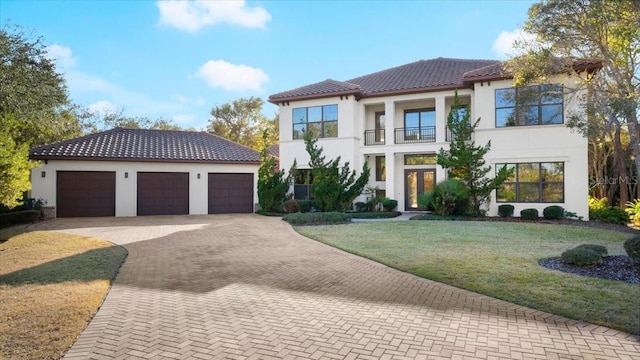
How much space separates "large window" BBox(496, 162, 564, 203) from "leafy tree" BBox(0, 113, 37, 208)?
1872 centimetres

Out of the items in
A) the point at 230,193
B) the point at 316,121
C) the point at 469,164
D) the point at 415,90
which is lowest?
the point at 230,193

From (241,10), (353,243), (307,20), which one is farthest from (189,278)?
(307,20)

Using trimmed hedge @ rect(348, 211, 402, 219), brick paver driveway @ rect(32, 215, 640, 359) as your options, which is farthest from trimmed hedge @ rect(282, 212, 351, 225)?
brick paver driveway @ rect(32, 215, 640, 359)

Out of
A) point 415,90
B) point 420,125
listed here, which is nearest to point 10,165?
point 415,90

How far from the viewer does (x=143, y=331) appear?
190 inches

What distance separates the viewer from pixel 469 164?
1773 cm

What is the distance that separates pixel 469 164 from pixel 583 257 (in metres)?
10.2

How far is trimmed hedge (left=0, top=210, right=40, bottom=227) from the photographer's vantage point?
16625 millimetres

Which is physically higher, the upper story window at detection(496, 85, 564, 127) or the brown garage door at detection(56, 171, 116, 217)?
the upper story window at detection(496, 85, 564, 127)

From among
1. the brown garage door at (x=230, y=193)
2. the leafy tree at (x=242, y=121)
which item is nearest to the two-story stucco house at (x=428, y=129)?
the brown garage door at (x=230, y=193)

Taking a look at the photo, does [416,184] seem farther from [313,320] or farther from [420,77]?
[313,320]

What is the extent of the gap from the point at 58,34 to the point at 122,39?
2949 millimetres

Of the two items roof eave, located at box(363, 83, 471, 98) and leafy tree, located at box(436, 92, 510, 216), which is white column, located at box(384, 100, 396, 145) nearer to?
roof eave, located at box(363, 83, 471, 98)

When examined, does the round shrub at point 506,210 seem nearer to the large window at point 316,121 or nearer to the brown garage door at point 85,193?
the large window at point 316,121
